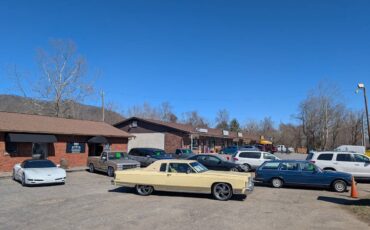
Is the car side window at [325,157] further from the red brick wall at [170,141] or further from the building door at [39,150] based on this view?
the red brick wall at [170,141]

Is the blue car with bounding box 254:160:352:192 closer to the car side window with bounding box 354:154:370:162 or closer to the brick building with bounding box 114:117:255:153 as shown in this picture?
the car side window with bounding box 354:154:370:162

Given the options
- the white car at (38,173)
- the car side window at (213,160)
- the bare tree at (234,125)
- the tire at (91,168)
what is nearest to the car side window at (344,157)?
the car side window at (213,160)

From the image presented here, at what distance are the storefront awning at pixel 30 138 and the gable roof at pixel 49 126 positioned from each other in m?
0.26

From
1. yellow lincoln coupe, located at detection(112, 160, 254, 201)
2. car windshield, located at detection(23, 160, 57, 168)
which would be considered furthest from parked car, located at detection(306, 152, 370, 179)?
car windshield, located at detection(23, 160, 57, 168)

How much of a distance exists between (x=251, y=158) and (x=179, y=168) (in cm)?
1266

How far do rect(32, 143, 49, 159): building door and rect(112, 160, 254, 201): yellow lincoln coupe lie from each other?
493 inches

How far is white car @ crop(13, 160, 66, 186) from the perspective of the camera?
648 inches

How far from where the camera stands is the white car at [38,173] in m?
16.5

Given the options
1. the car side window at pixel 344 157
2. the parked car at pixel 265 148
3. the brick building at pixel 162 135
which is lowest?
the car side window at pixel 344 157

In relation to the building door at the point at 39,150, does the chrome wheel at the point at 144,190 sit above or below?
below

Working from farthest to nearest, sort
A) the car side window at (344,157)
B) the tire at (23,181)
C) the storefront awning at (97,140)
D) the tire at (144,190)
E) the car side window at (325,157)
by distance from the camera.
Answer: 1. the storefront awning at (97,140)
2. the car side window at (325,157)
3. the car side window at (344,157)
4. the tire at (23,181)
5. the tire at (144,190)

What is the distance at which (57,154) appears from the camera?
2602 cm

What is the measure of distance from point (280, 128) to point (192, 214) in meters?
111

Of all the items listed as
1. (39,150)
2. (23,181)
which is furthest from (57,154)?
(23,181)
